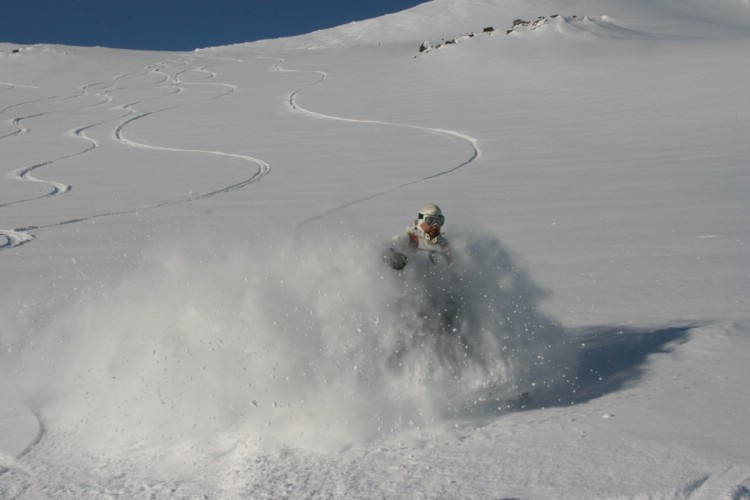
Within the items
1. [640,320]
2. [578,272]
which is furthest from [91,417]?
[578,272]

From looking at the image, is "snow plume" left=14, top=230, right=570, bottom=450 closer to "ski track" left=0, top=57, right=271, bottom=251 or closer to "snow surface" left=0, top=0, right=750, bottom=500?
"snow surface" left=0, top=0, right=750, bottom=500

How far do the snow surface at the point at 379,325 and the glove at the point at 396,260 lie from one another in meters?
0.10

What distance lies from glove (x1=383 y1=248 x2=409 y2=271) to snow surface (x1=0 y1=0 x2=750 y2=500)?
0.10m

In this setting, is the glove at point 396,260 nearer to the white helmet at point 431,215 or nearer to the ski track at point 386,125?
the white helmet at point 431,215

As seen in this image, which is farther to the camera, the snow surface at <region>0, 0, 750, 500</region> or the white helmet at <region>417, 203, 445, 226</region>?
the white helmet at <region>417, 203, 445, 226</region>

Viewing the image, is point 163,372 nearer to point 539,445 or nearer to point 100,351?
point 100,351

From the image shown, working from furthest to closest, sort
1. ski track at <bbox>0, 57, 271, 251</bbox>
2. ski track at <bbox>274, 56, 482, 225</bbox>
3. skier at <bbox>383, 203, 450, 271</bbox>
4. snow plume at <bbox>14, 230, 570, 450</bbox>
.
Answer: ski track at <bbox>274, 56, 482, 225</bbox> → ski track at <bbox>0, 57, 271, 251</bbox> → skier at <bbox>383, 203, 450, 271</bbox> → snow plume at <bbox>14, 230, 570, 450</bbox>

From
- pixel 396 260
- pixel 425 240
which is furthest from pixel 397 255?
pixel 425 240

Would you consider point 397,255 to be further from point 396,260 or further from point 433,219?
point 433,219

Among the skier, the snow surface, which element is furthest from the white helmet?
the snow surface

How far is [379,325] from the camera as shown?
18.2 ft

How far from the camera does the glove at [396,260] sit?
5.52 meters

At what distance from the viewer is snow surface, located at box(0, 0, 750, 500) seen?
4789mm

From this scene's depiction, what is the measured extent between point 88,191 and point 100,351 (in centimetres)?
1057
